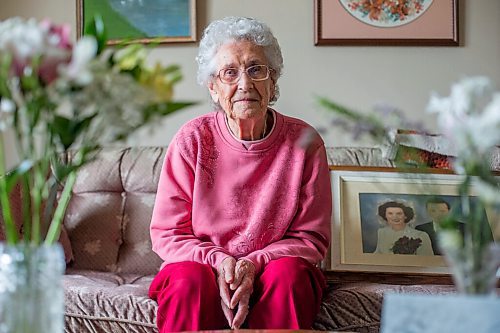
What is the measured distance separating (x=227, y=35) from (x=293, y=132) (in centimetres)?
35

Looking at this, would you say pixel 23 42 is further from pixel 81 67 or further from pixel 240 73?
pixel 240 73

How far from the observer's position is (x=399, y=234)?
263 centimetres

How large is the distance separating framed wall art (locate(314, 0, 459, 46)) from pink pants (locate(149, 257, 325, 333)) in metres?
1.33

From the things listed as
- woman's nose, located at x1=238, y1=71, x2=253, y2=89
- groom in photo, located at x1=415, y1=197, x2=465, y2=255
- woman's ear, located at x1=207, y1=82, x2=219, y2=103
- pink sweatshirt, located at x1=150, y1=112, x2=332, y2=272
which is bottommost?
groom in photo, located at x1=415, y1=197, x2=465, y2=255

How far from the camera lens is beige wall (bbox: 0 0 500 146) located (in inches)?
121

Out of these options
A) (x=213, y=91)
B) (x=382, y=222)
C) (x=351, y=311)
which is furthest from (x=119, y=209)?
(x=351, y=311)

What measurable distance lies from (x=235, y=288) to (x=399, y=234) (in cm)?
86

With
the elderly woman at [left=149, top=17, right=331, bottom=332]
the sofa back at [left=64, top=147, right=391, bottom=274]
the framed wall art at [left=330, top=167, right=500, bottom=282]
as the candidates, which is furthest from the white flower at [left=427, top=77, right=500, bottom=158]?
the sofa back at [left=64, top=147, right=391, bottom=274]

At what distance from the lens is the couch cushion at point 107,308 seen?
6.90 feet

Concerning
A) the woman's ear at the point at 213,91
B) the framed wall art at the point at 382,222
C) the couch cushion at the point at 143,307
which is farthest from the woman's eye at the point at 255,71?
the couch cushion at the point at 143,307

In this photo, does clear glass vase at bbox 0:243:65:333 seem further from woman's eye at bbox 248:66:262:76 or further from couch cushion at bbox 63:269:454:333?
woman's eye at bbox 248:66:262:76

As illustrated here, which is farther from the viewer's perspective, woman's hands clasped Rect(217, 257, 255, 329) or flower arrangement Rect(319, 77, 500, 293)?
woman's hands clasped Rect(217, 257, 255, 329)

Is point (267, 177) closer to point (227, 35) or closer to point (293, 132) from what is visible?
point (293, 132)

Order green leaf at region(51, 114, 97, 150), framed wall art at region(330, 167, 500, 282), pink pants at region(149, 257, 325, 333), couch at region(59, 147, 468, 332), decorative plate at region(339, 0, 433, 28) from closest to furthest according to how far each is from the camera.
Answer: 1. green leaf at region(51, 114, 97, 150)
2. pink pants at region(149, 257, 325, 333)
3. couch at region(59, 147, 468, 332)
4. framed wall art at region(330, 167, 500, 282)
5. decorative plate at region(339, 0, 433, 28)
